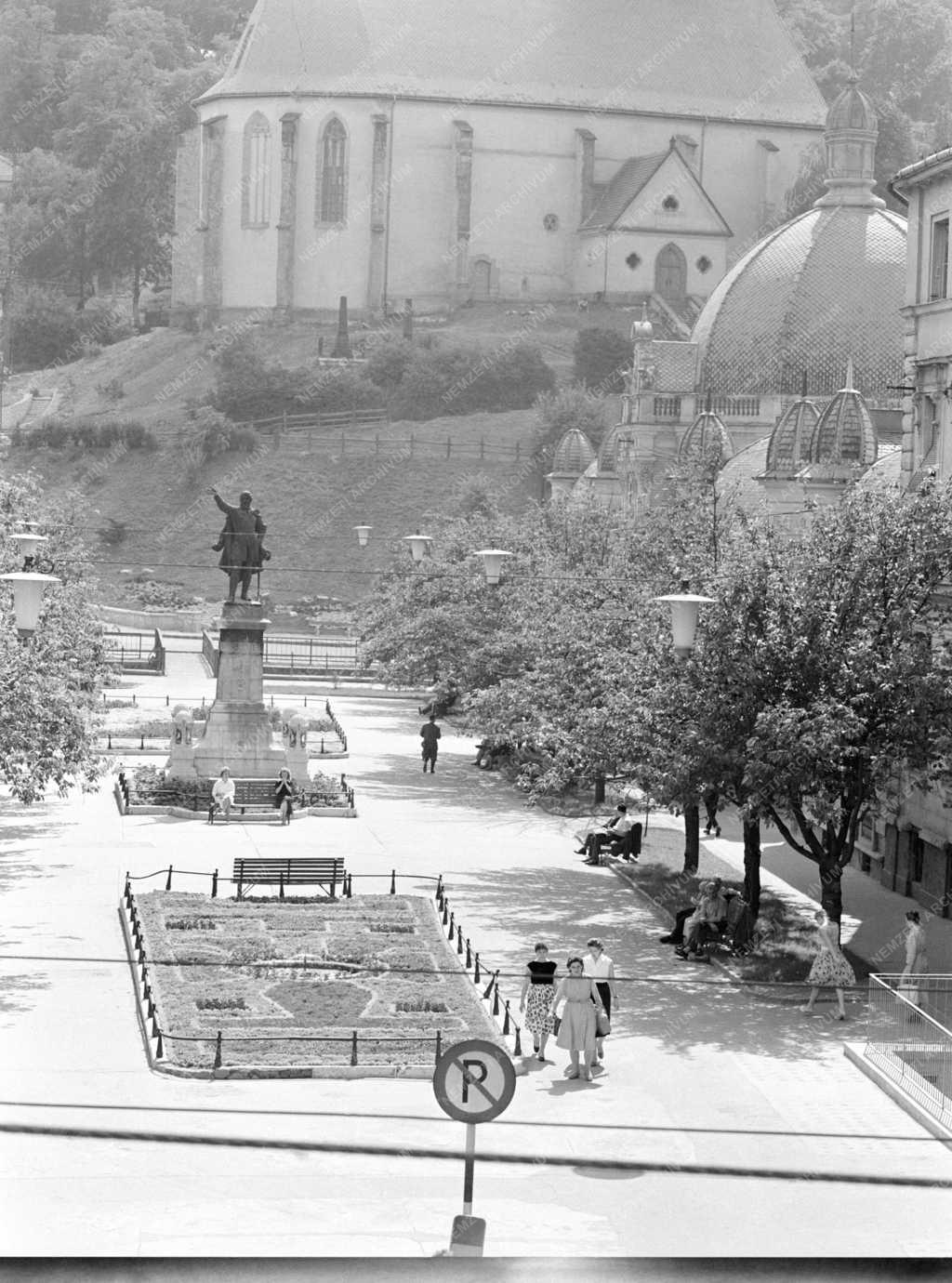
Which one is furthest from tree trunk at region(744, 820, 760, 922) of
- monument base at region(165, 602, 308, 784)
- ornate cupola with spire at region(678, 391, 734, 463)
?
ornate cupola with spire at region(678, 391, 734, 463)

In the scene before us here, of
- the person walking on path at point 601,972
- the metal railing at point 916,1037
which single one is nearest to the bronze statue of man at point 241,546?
the person walking on path at point 601,972

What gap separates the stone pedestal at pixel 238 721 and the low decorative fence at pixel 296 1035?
12.1m

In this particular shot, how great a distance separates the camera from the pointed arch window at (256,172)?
4574 inches

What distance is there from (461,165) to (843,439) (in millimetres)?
64825

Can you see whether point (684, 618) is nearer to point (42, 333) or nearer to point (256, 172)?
point (256, 172)

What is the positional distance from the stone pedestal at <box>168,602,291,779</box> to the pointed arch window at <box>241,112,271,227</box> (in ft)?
248

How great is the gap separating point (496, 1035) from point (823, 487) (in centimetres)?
3212

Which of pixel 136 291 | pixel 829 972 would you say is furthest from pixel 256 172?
pixel 829 972

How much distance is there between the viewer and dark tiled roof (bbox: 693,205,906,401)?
77375mm

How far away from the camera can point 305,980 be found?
79.3ft

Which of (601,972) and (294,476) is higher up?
(294,476)

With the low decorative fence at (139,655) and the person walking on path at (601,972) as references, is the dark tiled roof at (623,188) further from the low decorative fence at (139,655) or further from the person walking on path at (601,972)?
the person walking on path at (601,972)

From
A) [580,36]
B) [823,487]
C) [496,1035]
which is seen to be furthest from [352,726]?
[580,36]

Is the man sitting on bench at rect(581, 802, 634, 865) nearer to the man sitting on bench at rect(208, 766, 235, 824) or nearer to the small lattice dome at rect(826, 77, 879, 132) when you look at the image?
the man sitting on bench at rect(208, 766, 235, 824)
